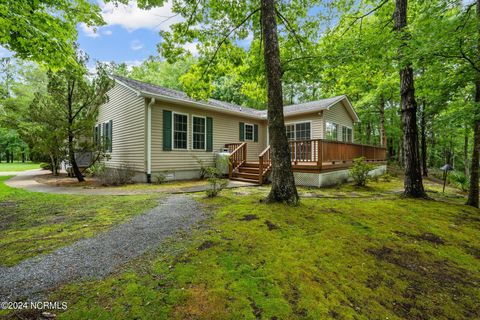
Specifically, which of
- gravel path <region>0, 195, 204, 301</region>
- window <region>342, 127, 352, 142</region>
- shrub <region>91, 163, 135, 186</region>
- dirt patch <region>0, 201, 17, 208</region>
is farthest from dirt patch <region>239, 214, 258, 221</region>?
window <region>342, 127, 352, 142</region>

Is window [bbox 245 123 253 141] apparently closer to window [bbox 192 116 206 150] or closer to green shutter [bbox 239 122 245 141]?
green shutter [bbox 239 122 245 141]

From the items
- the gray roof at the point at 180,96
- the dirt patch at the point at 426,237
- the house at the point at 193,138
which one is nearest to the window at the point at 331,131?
the house at the point at 193,138

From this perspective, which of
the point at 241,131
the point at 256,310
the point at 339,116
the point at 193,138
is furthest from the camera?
the point at 339,116

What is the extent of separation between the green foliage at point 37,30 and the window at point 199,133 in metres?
4.95

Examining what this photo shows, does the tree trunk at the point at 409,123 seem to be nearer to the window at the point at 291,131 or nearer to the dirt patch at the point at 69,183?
the window at the point at 291,131

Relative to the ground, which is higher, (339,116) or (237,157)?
(339,116)

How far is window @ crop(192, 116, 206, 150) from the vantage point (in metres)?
10.1

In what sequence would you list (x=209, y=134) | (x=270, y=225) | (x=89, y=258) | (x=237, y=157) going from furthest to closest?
(x=209, y=134), (x=237, y=157), (x=270, y=225), (x=89, y=258)

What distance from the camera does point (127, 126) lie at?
9.88 metres

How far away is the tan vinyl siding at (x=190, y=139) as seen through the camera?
896cm

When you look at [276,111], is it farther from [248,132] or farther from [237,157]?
[248,132]

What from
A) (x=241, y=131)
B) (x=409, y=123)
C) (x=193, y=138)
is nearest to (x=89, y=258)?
(x=193, y=138)

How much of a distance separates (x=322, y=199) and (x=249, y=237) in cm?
349

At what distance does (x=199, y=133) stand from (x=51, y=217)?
6.76 m
